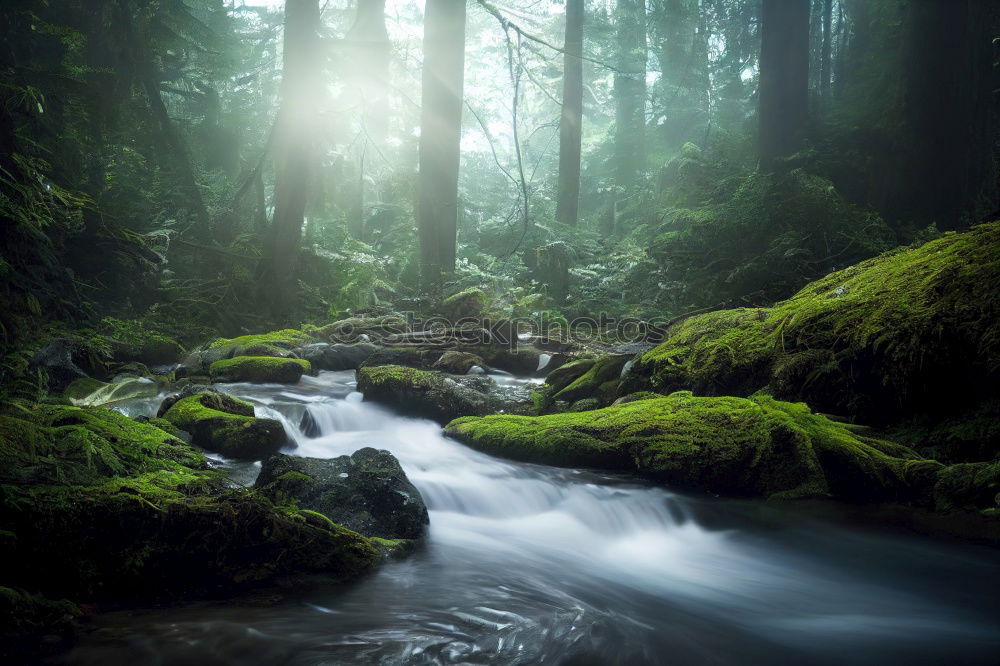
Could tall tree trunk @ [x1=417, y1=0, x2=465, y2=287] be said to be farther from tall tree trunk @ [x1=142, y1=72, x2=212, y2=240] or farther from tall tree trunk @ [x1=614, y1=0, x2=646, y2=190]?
tall tree trunk @ [x1=614, y1=0, x2=646, y2=190]

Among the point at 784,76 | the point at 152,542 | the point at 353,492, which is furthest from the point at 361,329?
the point at 784,76

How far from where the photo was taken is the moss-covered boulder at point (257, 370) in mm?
8539

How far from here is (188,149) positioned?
45.1 feet

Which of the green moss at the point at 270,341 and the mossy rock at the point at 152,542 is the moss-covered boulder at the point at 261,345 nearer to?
the green moss at the point at 270,341

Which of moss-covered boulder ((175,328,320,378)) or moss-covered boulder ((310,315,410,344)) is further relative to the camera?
moss-covered boulder ((310,315,410,344))

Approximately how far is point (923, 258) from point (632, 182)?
70.2 feet

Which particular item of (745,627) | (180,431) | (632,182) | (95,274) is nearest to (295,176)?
(95,274)

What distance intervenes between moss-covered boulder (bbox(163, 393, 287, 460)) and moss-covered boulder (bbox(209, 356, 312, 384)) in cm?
231

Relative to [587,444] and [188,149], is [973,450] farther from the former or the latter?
[188,149]

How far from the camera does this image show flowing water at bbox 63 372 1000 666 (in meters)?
2.91

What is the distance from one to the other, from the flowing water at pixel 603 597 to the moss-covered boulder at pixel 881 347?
59.7 inches

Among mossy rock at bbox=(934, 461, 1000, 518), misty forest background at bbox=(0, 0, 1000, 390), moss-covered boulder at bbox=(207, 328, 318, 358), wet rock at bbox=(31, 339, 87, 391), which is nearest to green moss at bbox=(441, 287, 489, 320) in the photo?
misty forest background at bbox=(0, 0, 1000, 390)

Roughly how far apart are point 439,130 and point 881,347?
11301mm

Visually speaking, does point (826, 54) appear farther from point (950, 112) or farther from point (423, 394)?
point (423, 394)
